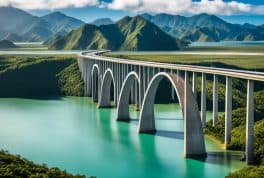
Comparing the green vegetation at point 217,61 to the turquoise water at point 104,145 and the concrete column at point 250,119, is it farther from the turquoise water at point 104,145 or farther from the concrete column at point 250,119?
the concrete column at point 250,119

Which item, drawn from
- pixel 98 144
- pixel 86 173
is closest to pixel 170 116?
pixel 98 144

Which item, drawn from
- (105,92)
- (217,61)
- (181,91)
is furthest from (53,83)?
(181,91)

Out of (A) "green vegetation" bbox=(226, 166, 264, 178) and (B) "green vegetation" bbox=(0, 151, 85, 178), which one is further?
(A) "green vegetation" bbox=(226, 166, 264, 178)

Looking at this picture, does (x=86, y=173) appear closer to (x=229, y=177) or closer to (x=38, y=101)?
(x=229, y=177)

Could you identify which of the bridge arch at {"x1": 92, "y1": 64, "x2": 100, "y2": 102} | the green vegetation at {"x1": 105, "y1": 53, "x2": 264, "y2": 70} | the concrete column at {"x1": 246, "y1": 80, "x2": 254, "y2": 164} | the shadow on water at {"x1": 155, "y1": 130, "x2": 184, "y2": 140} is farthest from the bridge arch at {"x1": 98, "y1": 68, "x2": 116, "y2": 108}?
the concrete column at {"x1": 246, "y1": 80, "x2": 254, "y2": 164}

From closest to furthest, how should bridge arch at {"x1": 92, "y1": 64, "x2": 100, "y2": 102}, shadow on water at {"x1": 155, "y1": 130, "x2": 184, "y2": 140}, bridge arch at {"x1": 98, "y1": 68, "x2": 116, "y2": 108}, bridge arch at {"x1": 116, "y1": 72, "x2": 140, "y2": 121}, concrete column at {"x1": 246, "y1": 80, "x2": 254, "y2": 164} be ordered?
1. concrete column at {"x1": 246, "y1": 80, "x2": 254, "y2": 164}
2. shadow on water at {"x1": 155, "y1": 130, "x2": 184, "y2": 140}
3. bridge arch at {"x1": 116, "y1": 72, "x2": 140, "y2": 121}
4. bridge arch at {"x1": 98, "y1": 68, "x2": 116, "y2": 108}
5. bridge arch at {"x1": 92, "y1": 64, "x2": 100, "y2": 102}

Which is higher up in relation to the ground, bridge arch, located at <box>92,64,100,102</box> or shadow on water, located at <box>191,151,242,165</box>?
bridge arch, located at <box>92,64,100,102</box>

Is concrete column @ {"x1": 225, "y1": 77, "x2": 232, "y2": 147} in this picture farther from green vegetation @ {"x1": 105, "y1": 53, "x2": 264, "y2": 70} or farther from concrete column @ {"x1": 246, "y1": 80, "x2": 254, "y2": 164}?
green vegetation @ {"x1": 105, "y1": 53, "x2": 264, "y2": 70}
